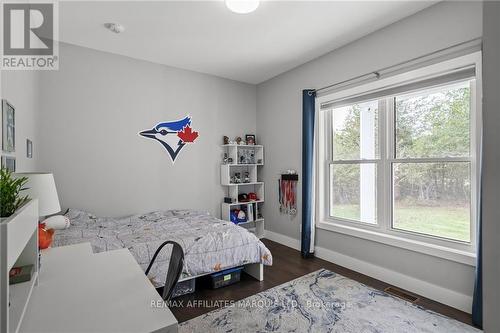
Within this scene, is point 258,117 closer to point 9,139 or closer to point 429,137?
point 429,137

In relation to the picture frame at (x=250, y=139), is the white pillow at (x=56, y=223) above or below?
below

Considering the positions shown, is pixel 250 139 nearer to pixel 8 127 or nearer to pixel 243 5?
pixel 243 5

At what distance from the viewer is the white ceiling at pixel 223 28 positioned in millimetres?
2439

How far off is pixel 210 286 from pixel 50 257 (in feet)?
4.87

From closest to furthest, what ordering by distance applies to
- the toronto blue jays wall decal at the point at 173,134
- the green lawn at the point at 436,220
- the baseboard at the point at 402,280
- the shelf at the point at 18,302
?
the shelf at the point at 18,302
the baseboard at the point at 402,280
the green lawn at the point at 436,220
the toronto blue jays wall decal at the point at 173,134

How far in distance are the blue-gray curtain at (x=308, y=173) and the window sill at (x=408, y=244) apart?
22 cm

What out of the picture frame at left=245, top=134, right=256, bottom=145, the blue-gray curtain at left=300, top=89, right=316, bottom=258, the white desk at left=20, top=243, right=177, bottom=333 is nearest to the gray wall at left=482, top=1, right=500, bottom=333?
the white desk at left=20, top=243, right=177, bottom=333

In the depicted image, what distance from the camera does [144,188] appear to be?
11.9 feet

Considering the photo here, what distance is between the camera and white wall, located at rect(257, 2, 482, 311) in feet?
7.52

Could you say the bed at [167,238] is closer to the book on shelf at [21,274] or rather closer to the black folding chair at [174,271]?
the black folding chair at [174,271]

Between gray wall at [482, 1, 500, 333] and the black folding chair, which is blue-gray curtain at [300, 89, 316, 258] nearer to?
the black folding chair

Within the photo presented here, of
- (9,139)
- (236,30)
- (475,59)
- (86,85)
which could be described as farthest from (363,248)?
(86,85)


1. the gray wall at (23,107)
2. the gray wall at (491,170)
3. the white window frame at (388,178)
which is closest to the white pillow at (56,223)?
the gray wall at (23,107)

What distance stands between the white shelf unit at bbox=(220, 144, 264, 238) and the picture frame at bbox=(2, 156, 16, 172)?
2.67 m
